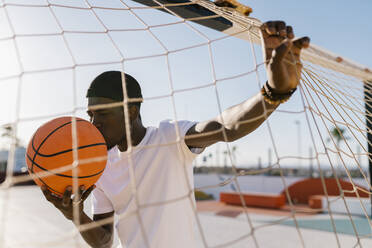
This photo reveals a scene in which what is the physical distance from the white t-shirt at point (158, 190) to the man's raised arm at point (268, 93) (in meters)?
0.15

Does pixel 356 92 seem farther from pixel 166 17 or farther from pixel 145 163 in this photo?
pixel 145 163

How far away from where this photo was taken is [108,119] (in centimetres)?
152

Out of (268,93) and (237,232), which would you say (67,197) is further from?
Answer: (237,232)

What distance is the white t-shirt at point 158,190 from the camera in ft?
4.57

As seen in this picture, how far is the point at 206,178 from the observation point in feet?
60.0

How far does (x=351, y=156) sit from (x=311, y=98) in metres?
0.56

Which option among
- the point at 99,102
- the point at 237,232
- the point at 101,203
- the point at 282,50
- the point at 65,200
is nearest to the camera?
the point at 282,50

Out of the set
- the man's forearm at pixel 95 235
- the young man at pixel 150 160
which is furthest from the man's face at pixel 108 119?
A: the man's forearm at pixel 95 235

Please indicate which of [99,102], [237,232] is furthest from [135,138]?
[237,232]

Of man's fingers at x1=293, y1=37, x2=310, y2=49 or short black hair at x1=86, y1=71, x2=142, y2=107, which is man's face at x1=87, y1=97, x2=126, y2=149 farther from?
man's fingers at x1=293, y1=37, x2=310, y2=49

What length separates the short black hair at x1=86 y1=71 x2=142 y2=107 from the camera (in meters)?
1.52

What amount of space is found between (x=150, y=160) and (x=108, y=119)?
283 mm

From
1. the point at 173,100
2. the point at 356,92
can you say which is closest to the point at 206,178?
the point at 356,92

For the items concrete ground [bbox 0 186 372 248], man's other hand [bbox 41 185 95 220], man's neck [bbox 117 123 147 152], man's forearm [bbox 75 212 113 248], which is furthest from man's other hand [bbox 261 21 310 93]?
concrete ground [bbox 0 186 372 248]
